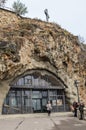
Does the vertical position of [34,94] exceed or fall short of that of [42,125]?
it exceeds it

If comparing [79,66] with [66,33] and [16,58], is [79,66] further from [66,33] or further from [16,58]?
[16,58]

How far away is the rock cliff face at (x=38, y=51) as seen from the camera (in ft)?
118

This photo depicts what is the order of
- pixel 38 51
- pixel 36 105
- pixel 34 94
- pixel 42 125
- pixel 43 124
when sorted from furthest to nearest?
pixel 36 105
pixel 34 94
pixel 38 51
pixel 43 124
pixel 42 125

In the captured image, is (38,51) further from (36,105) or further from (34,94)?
(36,105)

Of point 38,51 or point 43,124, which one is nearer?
point 43,124

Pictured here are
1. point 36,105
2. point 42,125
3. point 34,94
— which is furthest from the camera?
point 36,105

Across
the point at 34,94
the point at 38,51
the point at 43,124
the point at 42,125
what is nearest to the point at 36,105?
the point at 34,94

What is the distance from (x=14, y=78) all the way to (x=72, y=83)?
849 centimetres

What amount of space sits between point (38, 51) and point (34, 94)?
18.2 ft

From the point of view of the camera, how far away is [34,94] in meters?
41.2

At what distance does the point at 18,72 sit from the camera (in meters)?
37.5

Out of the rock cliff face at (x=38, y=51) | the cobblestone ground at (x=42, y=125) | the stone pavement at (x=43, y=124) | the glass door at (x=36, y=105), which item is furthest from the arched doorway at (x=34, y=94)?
the cobblestone ground at (x=42, y=125)

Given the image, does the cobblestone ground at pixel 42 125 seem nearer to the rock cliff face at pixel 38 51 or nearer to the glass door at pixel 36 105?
the rock cliff face at pixel 38 51

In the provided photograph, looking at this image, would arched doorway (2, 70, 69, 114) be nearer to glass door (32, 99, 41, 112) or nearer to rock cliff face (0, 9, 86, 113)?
glass door (32, 99, 41, 112)
